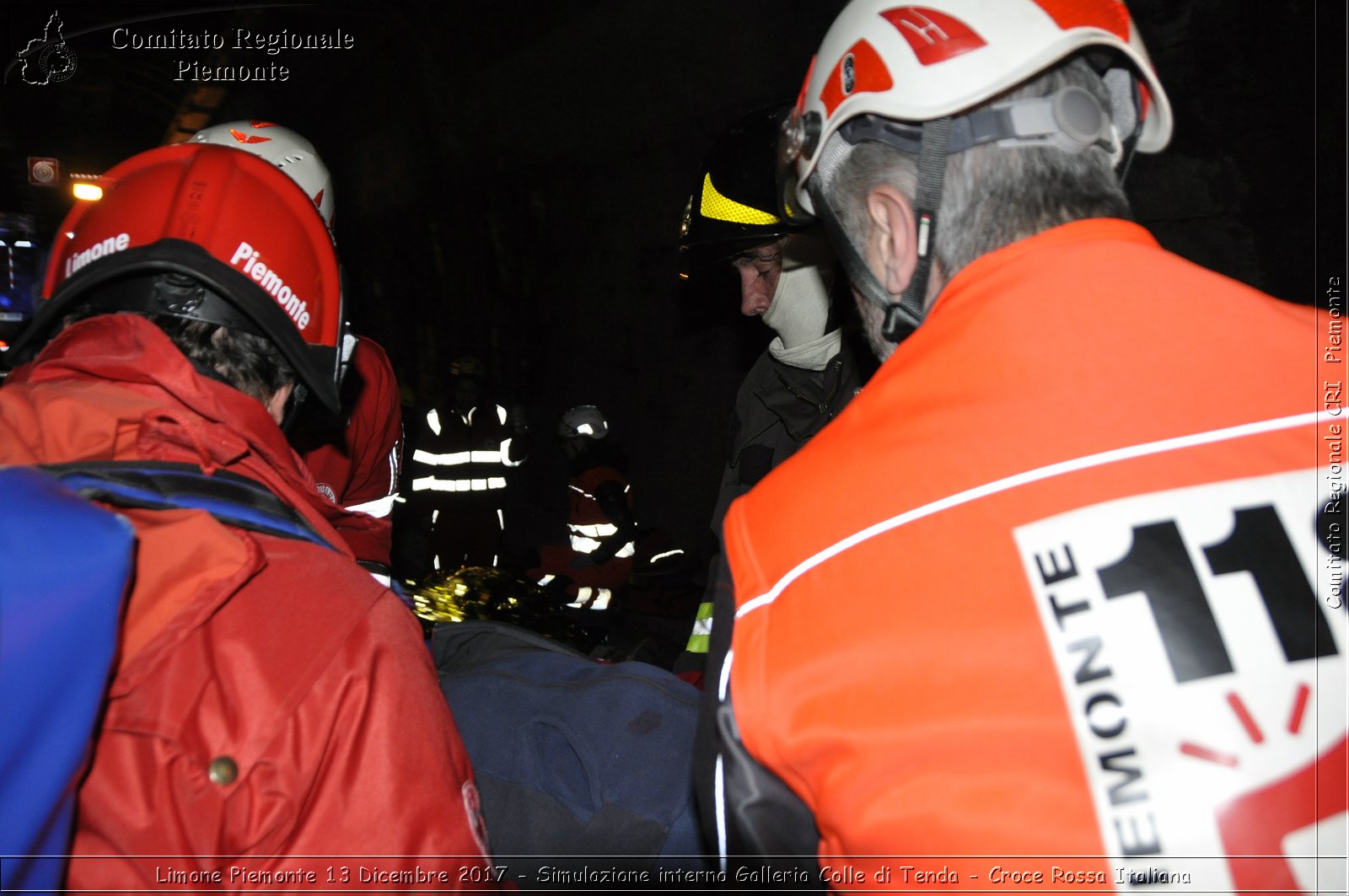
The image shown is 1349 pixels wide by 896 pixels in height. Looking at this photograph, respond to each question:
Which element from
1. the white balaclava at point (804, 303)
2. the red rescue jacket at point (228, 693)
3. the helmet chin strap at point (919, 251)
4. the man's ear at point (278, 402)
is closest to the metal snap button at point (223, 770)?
the red rescue jacket at point (228, 693)


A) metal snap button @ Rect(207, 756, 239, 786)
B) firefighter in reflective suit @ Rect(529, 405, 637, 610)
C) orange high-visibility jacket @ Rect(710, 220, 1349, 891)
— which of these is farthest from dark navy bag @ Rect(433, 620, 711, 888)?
firefighter in reflective suit @ Rect(529, 405, 637, 610)

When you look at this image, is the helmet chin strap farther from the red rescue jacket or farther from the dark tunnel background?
the dark tunnel background

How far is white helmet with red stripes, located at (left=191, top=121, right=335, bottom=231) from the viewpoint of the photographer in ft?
11.6

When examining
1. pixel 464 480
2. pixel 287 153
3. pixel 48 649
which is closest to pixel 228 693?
pixel 48 649

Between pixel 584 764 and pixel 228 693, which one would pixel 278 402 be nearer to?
pixel 228 693

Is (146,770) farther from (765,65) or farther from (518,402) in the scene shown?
(518,402)

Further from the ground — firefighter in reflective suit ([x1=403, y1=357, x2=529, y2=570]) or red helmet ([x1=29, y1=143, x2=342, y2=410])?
red helmet ([x1=29, y1=143, x2=342, y2=410])

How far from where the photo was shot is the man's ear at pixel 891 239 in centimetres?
140

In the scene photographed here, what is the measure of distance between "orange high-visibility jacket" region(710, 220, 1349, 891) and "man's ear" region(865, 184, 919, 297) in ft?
0.87

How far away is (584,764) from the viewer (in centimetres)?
170

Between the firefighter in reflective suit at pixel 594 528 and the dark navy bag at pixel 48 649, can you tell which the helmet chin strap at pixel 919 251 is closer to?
the dark navy bag at pixel 48 649

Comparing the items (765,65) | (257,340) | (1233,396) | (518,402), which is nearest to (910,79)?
(1233,396)

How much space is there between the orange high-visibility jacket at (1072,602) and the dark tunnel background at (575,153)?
275 centimetres

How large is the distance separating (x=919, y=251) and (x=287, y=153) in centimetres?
308
